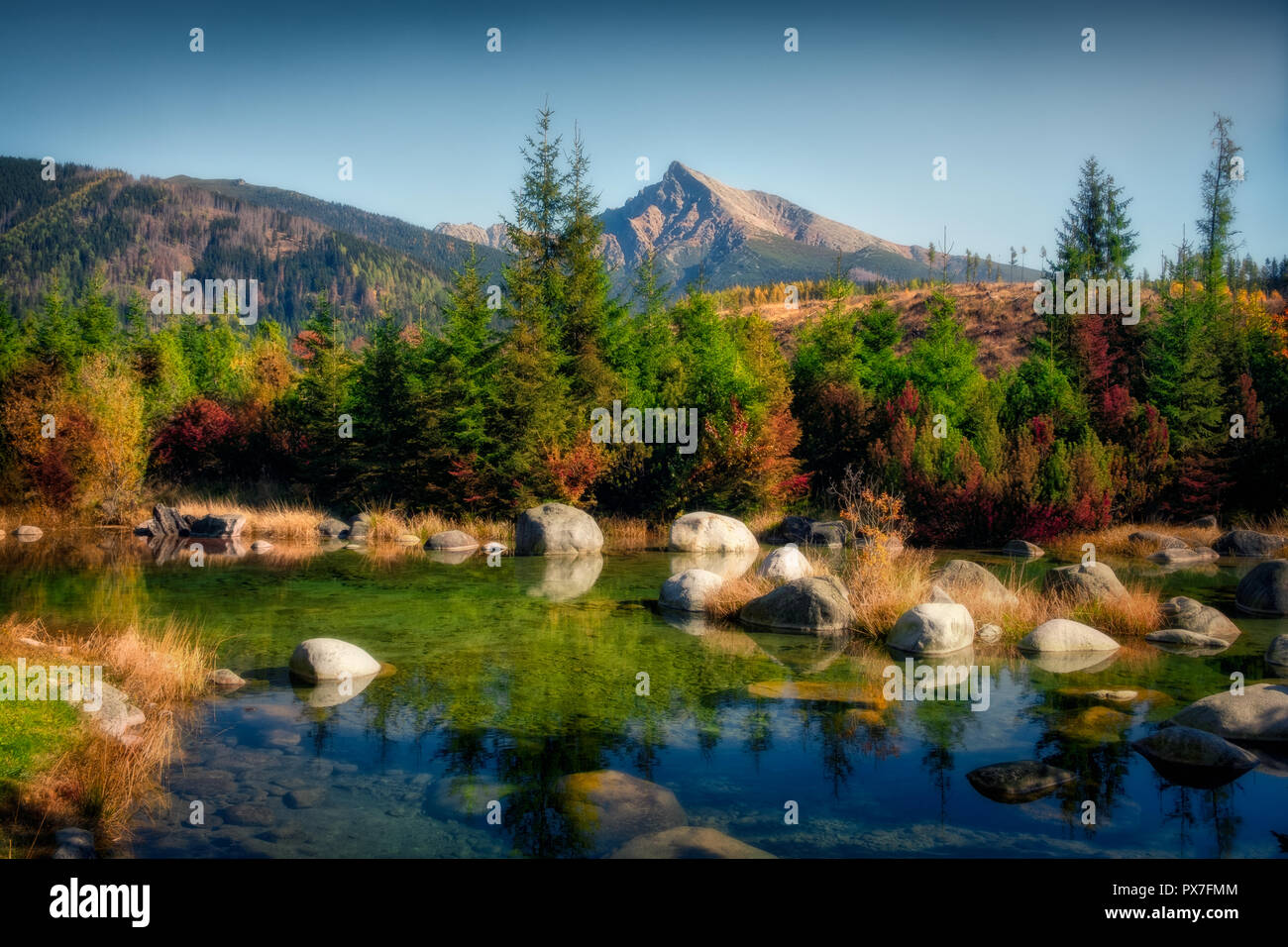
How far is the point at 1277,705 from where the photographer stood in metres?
8.19

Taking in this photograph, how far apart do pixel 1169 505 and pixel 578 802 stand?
77.3 ft

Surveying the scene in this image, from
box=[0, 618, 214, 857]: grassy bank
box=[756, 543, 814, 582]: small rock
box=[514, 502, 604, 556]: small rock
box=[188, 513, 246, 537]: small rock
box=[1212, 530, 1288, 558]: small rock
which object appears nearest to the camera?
box=[0, 618, 214, 857]: grassy bank

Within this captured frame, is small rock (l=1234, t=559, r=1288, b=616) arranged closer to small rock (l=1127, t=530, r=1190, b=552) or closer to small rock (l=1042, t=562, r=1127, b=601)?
small rock (l=1042, t=562, r=1127, b=601)

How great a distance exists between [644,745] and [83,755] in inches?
176

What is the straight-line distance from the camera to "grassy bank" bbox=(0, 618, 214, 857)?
20.1 ft

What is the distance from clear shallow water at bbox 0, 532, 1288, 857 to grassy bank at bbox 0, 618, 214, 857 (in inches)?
10.5

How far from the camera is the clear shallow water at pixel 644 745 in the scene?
20.4 ft

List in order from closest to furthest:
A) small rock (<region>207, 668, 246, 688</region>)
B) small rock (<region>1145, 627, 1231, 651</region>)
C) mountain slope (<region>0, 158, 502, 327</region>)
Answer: small rock (<region>207, 668, 246, 688</region>) → small rock (<region>1145, 627, 1231, 651</region>) → mountain slope (<region>0, 158, 502, 327</region>)

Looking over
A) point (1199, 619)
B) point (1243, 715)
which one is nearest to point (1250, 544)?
point (1199, 619)

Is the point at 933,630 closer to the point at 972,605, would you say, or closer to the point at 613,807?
the point at 972,605

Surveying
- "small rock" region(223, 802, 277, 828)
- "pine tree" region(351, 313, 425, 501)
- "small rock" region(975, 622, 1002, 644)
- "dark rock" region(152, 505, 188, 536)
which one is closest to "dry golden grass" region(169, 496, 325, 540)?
"dark rock" region(152, 505, 188, 536)

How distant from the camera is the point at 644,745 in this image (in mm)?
8062
